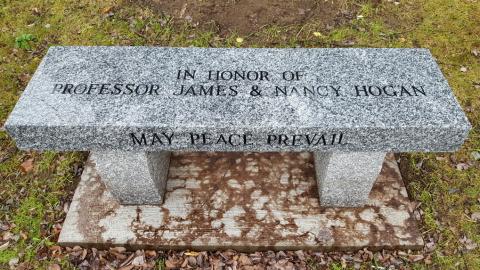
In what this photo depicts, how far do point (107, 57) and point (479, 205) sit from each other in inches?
133

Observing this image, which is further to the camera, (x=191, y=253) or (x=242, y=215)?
(x=242, y=215)

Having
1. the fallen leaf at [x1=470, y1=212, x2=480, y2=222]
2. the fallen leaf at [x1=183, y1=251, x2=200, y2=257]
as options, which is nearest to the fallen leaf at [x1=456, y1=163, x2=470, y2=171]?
the fallen leaf at [x1=470, y1=212, x2=480, y2=222]

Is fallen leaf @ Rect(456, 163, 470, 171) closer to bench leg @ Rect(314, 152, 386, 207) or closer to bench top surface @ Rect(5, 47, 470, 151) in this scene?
bench leg @ Rect(314, 152, 386, 207)

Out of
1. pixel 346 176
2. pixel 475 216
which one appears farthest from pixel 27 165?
pixel 475 216

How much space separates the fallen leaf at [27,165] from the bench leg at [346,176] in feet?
8.87

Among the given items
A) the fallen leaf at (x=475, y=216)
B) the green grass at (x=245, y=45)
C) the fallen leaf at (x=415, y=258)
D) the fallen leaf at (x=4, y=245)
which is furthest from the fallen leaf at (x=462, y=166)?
the fallen leaf at (x=4, y=245)

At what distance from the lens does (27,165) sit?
146 inches

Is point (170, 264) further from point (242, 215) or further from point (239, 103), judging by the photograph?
point (239, 103)

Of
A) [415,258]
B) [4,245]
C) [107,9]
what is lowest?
[4,245]

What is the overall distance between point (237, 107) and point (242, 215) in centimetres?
110

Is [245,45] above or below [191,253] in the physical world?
above

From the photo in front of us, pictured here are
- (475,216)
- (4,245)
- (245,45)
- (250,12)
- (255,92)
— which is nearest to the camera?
(255,92)

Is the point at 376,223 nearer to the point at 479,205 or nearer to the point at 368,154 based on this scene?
the point at 368,154

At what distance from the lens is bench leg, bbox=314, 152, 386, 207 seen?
278 cm
